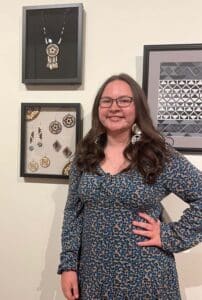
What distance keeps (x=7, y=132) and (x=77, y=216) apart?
592mm

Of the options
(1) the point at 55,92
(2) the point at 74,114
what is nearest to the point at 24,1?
(1) the point at 55,92

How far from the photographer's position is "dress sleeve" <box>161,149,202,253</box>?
4.33 feet

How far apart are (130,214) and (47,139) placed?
61 cm

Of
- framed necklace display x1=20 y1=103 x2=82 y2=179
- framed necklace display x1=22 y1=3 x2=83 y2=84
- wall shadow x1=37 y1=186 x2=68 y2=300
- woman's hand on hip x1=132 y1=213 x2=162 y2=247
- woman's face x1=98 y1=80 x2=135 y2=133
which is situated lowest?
wall shadow x1=37 y1=186 x2=68 y2=300

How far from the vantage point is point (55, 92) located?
171cm

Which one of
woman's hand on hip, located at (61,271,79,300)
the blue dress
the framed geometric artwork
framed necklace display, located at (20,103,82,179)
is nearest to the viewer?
the blue dress

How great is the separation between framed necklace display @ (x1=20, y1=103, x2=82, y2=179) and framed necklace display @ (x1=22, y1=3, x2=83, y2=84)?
13cm

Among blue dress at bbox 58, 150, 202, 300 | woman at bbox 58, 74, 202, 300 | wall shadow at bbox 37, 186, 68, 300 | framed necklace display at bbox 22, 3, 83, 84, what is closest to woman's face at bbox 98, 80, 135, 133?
woman at bbox 58, 74, 202, 300

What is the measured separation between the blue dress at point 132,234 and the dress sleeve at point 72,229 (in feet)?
0.26

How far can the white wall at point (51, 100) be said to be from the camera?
161 centimetres

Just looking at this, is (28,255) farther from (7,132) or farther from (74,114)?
(74,114)

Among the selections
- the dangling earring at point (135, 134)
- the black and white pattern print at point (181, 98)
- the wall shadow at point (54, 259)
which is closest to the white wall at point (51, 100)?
the wall shadow at point (54, 259)

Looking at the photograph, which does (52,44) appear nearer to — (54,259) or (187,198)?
(187,198)

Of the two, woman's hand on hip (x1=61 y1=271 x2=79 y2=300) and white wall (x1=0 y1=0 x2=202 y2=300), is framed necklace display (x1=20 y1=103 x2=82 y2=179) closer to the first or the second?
white wall (x1=0 y1=0 x2=202 y2=300)
